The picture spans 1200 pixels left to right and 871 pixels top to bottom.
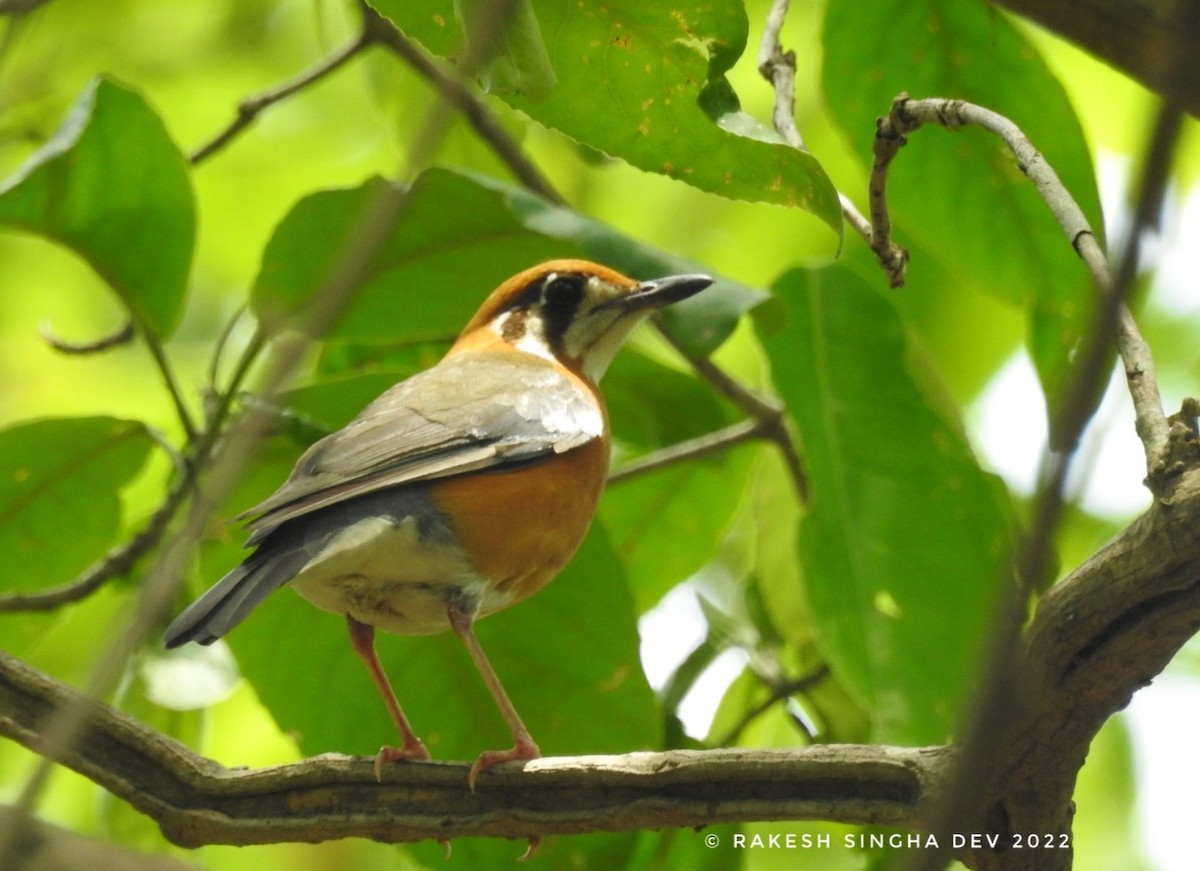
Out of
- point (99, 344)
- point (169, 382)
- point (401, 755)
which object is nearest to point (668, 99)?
point (401, 755)

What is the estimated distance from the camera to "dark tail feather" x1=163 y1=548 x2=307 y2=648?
3.16 metres

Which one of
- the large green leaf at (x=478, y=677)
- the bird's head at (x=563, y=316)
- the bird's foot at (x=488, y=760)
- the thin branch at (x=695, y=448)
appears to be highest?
the bird's head at (x=563, y=316)

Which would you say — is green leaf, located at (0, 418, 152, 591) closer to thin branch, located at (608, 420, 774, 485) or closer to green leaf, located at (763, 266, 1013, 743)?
thin branch, located at (608, 420, 774, 485)

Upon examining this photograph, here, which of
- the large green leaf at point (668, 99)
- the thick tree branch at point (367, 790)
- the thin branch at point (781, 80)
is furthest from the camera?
the thin branch at point (781, 80)

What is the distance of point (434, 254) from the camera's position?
4582mm

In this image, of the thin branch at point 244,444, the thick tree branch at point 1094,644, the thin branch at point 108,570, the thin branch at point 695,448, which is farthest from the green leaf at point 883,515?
the thin branch at point 244,444

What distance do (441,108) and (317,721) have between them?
3491mm

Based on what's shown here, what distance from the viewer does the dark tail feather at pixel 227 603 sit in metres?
3.16

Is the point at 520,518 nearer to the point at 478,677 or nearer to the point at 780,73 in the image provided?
the point at 478,677

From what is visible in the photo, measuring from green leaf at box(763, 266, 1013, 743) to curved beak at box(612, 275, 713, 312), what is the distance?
49 cm

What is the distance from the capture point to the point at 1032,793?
2773mm

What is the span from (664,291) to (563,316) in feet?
2.65

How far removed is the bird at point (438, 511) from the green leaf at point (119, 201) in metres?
0.84

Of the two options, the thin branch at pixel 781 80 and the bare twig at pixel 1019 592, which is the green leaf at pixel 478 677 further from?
the bare twig at pixel 1019 592
